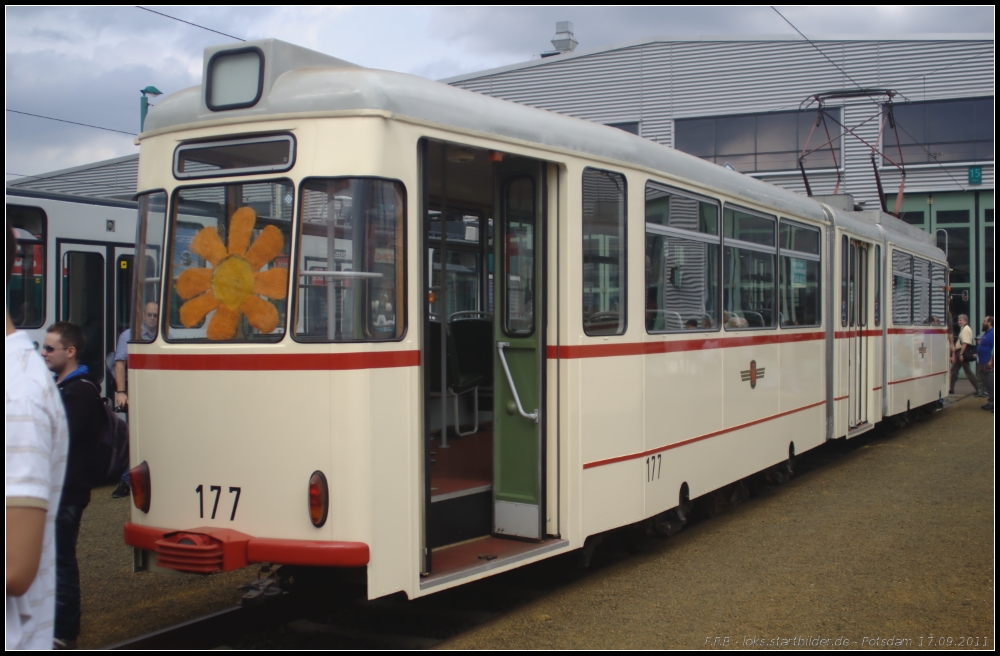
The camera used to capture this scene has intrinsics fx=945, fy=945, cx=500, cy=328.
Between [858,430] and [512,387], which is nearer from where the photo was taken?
[512,387]

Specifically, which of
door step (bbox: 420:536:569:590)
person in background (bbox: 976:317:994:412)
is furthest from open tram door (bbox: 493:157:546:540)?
person in background (bbox: 976:317:994:412)

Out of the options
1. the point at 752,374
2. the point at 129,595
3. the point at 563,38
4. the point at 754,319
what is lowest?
the point at 129,595

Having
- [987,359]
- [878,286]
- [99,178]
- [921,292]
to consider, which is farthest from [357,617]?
[99,178]

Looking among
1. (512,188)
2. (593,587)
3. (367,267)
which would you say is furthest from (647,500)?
(367,267)

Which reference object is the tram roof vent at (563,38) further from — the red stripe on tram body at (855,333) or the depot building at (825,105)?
the red stripe on tram body at (855,333)

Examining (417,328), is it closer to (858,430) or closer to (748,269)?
(748,269)

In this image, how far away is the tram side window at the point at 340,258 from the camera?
4.58m

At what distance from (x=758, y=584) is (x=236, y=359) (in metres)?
3.66

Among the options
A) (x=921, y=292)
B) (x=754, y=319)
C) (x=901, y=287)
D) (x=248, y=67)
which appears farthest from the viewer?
(x=921, y=292)

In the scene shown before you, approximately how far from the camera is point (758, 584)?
20.2 feet

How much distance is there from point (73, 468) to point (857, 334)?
9264mm

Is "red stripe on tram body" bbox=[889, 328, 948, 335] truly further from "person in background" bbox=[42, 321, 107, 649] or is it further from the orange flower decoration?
"person in background" bbox=[42, 321, 107, 649]

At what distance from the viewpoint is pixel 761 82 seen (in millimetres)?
26328

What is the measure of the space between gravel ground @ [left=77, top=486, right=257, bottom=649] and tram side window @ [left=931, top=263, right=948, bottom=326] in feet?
41.8
